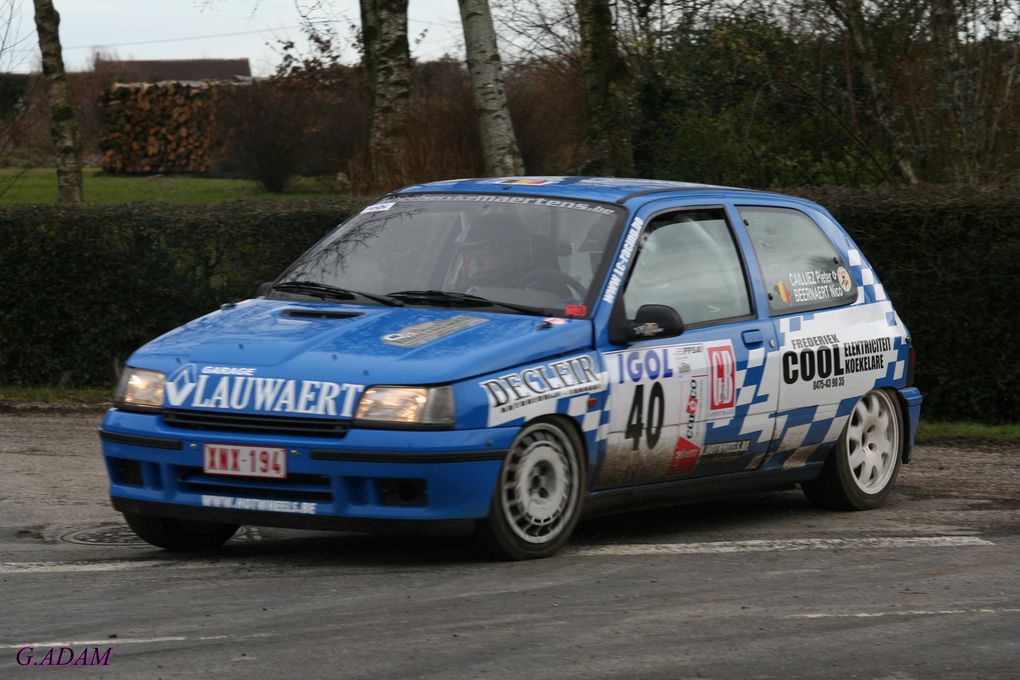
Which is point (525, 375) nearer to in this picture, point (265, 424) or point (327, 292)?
point (265, 424)

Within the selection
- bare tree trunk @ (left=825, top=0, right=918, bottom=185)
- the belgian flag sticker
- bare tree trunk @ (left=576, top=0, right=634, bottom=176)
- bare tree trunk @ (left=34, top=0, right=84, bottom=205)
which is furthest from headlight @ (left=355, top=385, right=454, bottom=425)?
bare tree trunk @ (left=34, top=0, right=84, bottom=205)

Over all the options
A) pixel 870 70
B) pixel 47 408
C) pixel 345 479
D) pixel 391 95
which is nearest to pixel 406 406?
pixel 345 479

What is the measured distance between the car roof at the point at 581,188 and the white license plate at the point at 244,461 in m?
2.09

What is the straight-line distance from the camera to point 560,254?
7.41 m

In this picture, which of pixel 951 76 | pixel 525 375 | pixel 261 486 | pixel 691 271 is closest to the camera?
pixel 261 486

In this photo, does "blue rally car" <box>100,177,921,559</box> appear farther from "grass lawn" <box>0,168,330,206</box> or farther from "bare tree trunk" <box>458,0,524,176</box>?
"grass lawn" <box>0,168,330,206</box>

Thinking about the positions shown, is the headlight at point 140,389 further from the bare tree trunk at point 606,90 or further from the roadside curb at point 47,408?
the bare tree trunk at point 606,90

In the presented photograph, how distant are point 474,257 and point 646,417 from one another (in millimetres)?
1094

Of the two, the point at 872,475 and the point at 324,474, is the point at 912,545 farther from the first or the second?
the point at 324,474

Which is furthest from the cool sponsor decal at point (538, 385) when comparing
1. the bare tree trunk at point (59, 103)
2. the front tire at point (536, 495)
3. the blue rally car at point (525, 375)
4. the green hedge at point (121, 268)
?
the bare tree trunk at point (59, 103)

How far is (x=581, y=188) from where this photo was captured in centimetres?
789

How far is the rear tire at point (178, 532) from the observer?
7027mm

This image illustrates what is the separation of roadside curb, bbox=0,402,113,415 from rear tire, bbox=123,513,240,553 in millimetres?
5742

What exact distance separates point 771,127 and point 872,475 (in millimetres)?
10121
